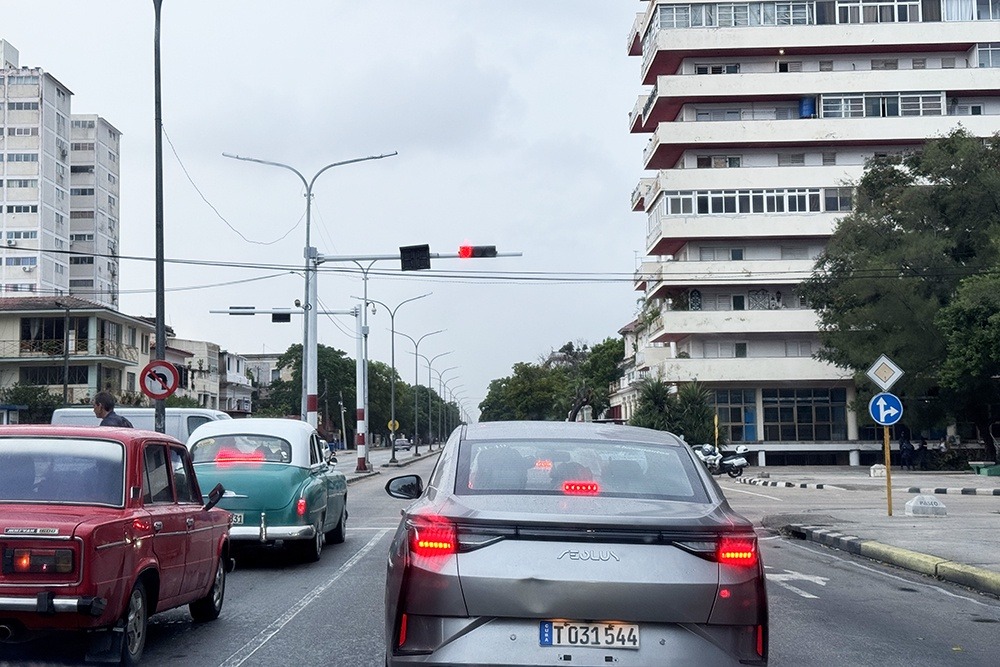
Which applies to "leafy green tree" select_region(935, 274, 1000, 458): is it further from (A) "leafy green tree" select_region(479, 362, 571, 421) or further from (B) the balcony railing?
(A) "leafy green tree" select_region(479, 362, 571, 421)

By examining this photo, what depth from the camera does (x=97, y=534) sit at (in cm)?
650

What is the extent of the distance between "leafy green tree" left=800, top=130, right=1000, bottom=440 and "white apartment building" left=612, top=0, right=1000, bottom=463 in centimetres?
939

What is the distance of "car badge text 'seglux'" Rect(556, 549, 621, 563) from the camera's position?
4941 millimetres

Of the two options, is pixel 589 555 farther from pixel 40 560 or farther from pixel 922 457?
pixel 922 457

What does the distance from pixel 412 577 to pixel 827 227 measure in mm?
58322

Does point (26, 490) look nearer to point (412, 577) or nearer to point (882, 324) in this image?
point (412, 577)

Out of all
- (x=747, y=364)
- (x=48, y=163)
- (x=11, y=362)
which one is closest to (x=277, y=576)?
(x=747, y=364)

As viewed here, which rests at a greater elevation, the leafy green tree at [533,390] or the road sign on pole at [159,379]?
the leafy green tree at [533,390]

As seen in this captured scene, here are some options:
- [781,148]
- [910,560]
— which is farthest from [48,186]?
[910,560]

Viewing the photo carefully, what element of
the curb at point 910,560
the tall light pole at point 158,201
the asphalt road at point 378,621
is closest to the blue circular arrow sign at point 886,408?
the curb at point 910,560

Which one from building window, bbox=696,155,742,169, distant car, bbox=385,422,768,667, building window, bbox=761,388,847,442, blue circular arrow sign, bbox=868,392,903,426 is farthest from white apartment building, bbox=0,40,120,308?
distant car, bbox=385,422,768,667

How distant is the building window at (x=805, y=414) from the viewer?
61562mm

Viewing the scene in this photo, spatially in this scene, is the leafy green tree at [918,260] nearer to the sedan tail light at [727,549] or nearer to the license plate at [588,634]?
the sedan tail light at [727,549]

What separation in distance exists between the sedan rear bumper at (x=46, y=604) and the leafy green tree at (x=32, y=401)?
172 ft
